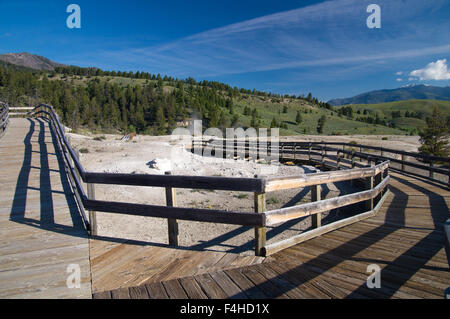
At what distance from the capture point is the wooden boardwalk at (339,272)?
8.59 feet

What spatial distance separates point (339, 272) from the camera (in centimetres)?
304

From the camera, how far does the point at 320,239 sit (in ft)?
13.4

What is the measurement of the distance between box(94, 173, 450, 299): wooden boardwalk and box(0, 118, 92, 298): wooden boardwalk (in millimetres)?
808

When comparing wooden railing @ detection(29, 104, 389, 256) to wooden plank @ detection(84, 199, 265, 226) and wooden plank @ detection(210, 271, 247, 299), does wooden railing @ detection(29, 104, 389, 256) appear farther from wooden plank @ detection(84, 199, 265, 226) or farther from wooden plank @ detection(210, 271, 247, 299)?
wooden plank @ detection(210, 271, 247, 299)

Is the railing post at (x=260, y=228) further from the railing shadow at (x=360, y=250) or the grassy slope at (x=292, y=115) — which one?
the grassy slope at (x=292, y=115)

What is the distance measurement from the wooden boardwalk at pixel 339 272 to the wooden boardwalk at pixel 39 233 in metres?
0.81

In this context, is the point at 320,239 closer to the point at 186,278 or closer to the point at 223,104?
the point at 186,278

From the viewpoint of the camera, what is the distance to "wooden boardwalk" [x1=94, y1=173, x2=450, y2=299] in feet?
8.59

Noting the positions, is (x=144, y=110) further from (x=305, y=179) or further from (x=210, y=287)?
(x=210, y=287)

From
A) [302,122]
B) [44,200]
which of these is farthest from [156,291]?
[302,122]

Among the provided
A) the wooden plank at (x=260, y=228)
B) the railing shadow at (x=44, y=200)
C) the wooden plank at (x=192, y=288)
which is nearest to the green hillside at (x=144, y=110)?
the railing shadow at (x=44, y=200)

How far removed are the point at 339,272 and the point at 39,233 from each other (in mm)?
4455

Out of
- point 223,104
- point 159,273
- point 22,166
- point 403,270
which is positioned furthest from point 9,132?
point 223,104

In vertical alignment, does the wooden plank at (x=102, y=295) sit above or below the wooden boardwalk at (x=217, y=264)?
below
